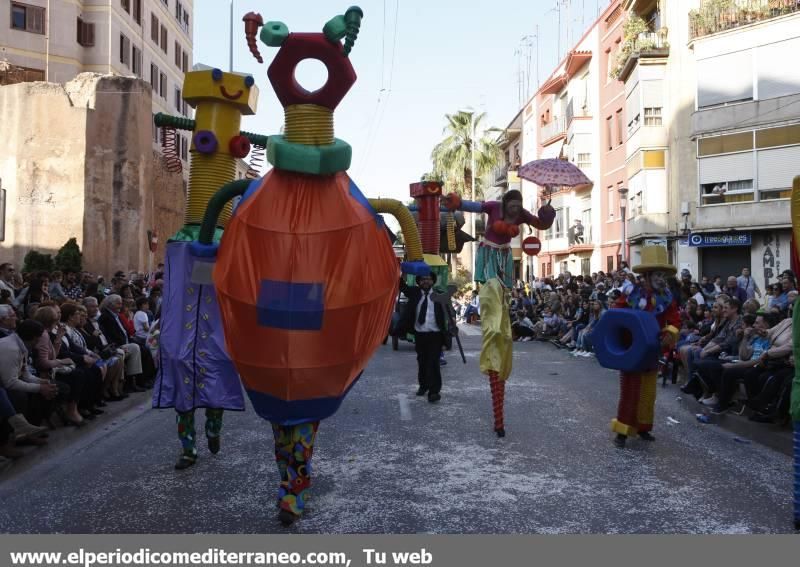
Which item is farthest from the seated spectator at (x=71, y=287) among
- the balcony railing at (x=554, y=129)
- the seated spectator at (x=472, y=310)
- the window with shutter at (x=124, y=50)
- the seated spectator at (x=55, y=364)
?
the balcony railing at (x=554, y=129)

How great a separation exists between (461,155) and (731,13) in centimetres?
2661

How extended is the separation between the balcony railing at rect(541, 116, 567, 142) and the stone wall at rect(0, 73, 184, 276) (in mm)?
24618

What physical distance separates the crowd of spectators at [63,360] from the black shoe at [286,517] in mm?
2576

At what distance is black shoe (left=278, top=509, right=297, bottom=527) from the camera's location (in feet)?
15.3

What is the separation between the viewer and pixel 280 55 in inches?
174

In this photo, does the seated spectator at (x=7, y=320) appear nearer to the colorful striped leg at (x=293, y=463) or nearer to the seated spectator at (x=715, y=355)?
the colorful striped leg at (x=293, y=463)

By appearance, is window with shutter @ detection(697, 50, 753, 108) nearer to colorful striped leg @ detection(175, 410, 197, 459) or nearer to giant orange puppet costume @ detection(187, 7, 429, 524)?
colorful striped leg @ detection(175, 410, 197, 459)

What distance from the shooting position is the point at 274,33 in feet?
14.2

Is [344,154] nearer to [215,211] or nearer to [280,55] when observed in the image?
[280,55]

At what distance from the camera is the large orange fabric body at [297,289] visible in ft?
14.0

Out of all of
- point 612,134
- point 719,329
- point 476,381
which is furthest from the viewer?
point 612,134

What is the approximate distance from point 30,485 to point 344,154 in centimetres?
375

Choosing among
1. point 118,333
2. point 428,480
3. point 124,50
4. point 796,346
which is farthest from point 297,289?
point 124,50

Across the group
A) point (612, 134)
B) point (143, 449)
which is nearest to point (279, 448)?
point (143, 449)
